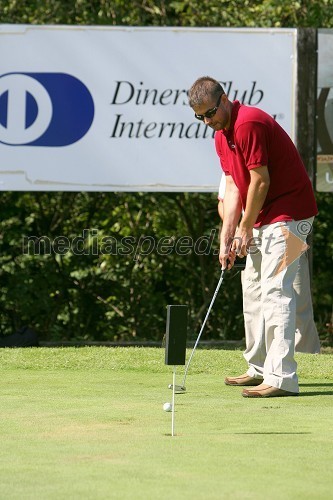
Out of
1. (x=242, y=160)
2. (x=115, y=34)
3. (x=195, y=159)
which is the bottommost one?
(x=242, y=160)

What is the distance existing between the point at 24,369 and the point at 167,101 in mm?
3406

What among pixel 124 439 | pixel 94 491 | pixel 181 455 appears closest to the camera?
pixel 94 491

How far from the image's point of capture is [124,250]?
1189cm

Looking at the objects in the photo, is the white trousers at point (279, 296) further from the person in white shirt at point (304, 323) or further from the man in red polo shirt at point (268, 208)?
the person in white shirt at point (304, 323)

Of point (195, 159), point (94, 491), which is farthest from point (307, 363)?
point (94, 491)

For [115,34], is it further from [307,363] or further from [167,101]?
[307,363]

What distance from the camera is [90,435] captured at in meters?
4.45

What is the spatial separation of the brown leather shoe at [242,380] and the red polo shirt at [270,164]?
3.06ft

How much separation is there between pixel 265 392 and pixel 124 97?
437cm

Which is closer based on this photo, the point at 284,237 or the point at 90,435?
the point at 90,435

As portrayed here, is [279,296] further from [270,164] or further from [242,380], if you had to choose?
[270,164]

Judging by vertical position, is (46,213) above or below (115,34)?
below

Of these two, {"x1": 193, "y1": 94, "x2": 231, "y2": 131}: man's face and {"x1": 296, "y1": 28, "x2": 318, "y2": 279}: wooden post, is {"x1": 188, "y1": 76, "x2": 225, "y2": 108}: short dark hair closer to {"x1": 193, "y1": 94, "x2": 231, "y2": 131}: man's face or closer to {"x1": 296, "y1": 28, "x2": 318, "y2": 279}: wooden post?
{"x1": 193, "y1": 94, "x2": 231, "y2": 131}: man's face

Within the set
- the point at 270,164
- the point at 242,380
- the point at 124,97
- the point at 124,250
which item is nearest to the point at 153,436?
the point at 242,380
